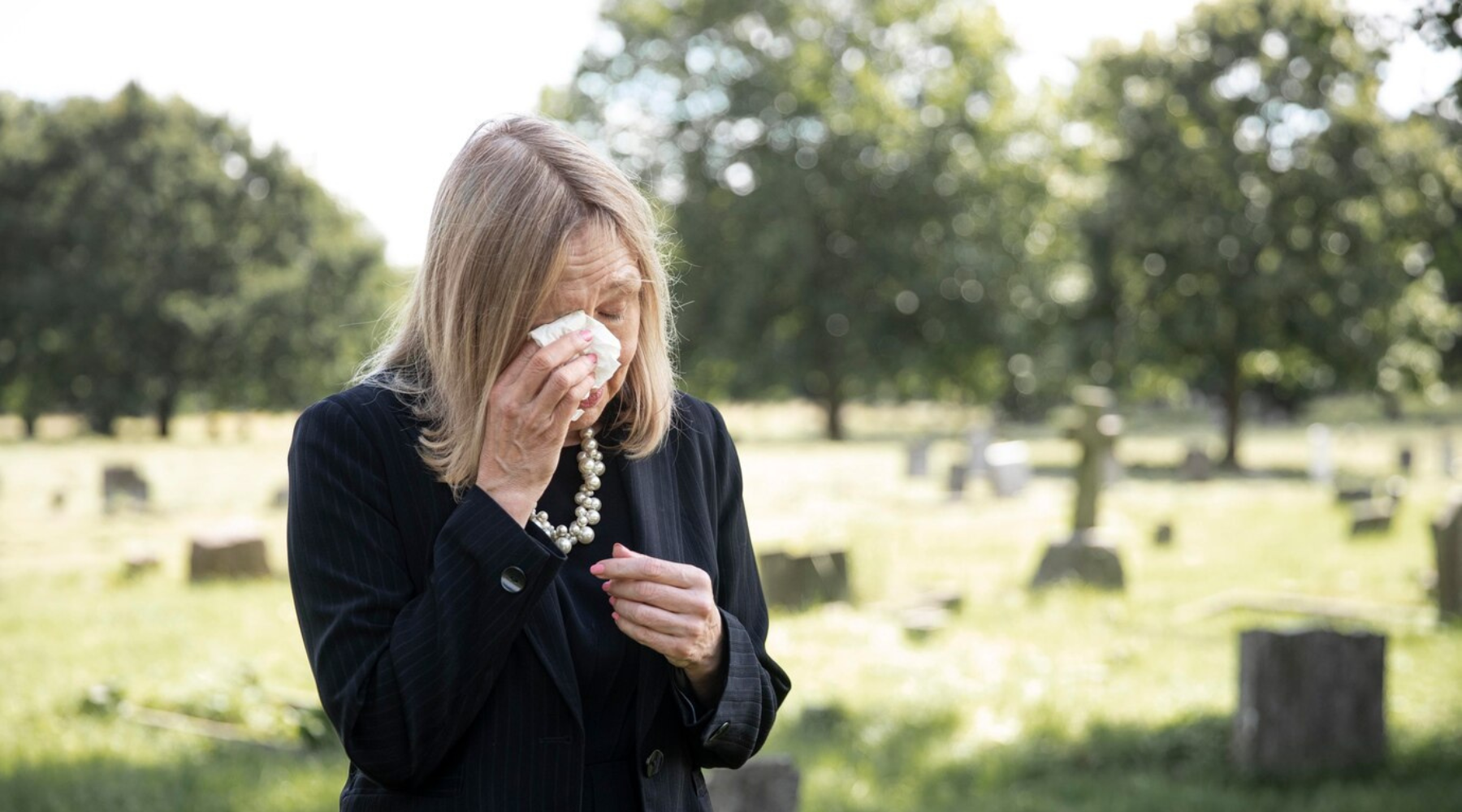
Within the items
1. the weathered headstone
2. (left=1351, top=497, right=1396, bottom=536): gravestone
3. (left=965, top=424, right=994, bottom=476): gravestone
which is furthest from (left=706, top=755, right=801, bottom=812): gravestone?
(left=965, top=424, right=994, bottom=476): gravestone

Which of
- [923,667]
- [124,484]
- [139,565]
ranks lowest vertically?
[124,484]

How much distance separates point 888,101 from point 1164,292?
11.4m

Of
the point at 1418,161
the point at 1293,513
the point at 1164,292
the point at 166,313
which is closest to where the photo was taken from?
the point at 1293,513

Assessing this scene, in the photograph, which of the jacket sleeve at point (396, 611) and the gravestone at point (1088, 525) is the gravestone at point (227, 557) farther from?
the jacket sleeve at point (396, 611)

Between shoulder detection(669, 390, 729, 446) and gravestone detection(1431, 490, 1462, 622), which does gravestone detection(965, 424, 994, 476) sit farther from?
shoulder detection(669, 390, 729, 446)

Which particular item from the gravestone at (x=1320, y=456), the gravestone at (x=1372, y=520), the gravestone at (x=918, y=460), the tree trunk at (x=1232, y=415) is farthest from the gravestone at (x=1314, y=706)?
the tree trunk at (x=1232, y=415)

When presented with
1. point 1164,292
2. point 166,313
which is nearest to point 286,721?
point 1164,292

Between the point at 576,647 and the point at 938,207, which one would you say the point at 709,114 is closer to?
the point at 938,207

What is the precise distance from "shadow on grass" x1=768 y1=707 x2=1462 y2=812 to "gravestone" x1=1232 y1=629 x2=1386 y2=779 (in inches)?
4.5

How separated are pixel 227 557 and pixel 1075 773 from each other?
964 centimetres

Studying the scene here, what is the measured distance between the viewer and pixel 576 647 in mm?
2086

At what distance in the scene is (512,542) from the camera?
6.28 ft

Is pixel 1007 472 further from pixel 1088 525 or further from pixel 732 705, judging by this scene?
pixel 732 705

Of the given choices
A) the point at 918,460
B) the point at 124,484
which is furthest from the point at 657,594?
the point at 918,460
